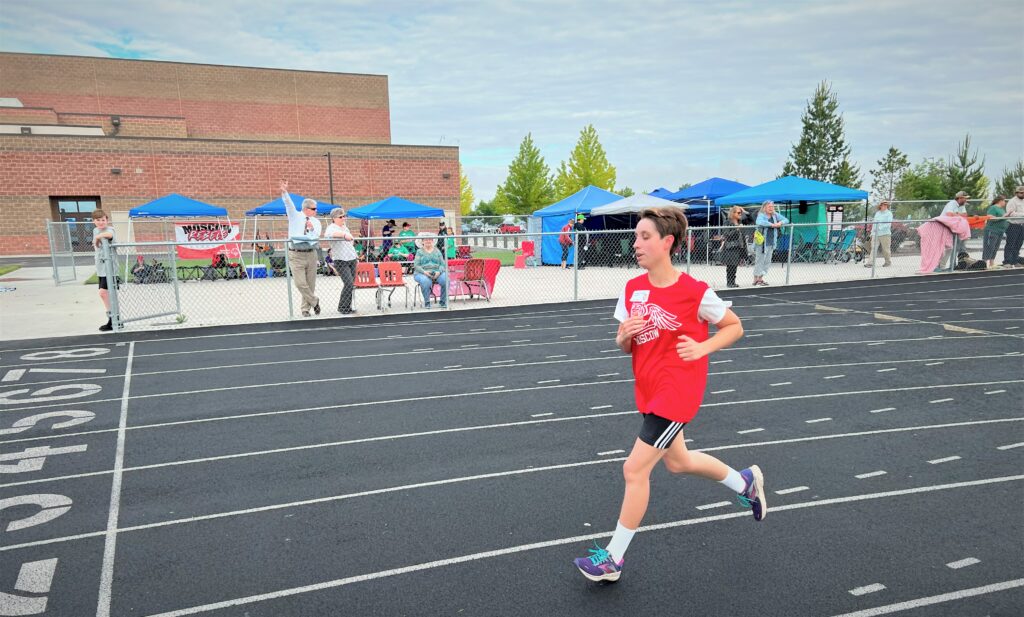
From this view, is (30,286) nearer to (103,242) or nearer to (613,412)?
(103,242)

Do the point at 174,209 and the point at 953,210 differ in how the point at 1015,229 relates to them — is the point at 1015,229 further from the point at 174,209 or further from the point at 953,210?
the point at 174,209

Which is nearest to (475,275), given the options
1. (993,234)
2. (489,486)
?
(489,486)

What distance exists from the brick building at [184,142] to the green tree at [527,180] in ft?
42.3

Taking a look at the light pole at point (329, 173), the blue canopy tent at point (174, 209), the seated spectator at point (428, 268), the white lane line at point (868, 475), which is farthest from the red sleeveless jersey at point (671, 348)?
the light pole at point (329, 173)

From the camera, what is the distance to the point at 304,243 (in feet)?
37.7

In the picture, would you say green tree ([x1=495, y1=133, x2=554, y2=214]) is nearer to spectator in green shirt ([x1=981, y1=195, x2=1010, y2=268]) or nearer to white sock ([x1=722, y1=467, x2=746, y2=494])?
spectator in green shirt ([x1=981, y1=195, x2=1010, y2=268])

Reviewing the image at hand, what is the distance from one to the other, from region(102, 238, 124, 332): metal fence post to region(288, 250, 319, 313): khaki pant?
2761 millimetres

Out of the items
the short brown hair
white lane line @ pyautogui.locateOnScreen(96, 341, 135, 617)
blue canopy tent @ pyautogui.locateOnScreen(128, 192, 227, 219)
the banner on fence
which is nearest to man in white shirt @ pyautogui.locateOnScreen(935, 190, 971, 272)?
the short brown hair

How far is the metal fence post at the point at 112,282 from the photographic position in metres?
10.0

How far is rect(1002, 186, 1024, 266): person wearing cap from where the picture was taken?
17422 mm

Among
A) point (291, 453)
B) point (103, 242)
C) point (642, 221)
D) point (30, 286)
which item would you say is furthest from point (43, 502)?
point (30, 286)

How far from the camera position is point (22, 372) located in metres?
7.90

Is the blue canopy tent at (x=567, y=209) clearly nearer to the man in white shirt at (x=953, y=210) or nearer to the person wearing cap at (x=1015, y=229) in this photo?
the man in white shirt at (x=953, y=210)

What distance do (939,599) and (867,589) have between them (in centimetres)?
30
